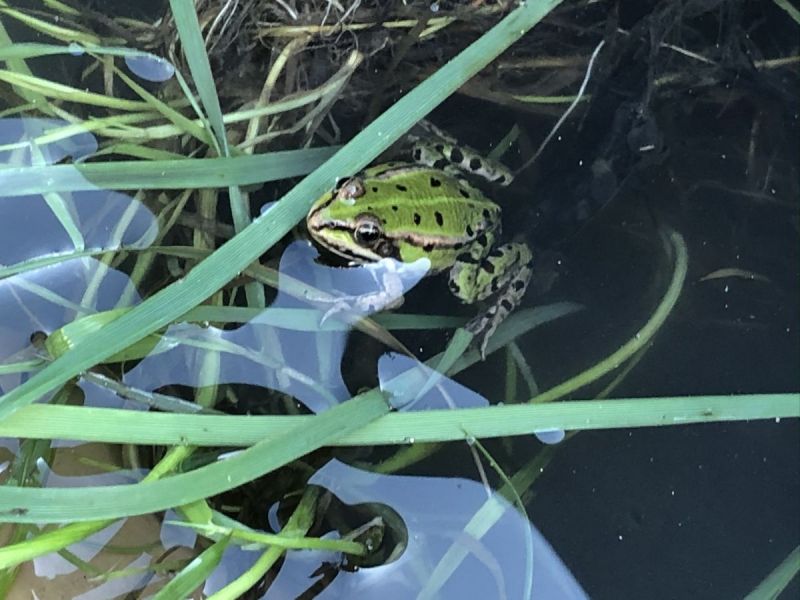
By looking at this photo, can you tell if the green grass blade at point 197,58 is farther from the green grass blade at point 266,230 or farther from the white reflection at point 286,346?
the white reflection at point 286,346

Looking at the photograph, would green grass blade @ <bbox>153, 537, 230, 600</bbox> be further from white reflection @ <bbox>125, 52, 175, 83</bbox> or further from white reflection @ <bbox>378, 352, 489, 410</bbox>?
white reflection @ <bbox>125, 52, 175, 83</bbox>

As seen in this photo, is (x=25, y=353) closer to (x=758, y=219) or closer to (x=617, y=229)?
(x=617, y=229)

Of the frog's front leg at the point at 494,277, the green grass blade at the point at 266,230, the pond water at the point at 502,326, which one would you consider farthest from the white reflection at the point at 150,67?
the frog's front leg at the point at 494,277

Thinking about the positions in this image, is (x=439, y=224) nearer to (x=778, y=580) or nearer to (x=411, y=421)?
(x=411, y=421)

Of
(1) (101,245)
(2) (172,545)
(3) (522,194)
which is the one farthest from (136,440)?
(3) (522,194)

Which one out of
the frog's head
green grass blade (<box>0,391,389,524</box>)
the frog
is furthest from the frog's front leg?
green grass blade (<box>0,391,389,524</box>)

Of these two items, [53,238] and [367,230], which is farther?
[367,230]

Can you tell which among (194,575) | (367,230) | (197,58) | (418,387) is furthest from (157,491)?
(197,58)
